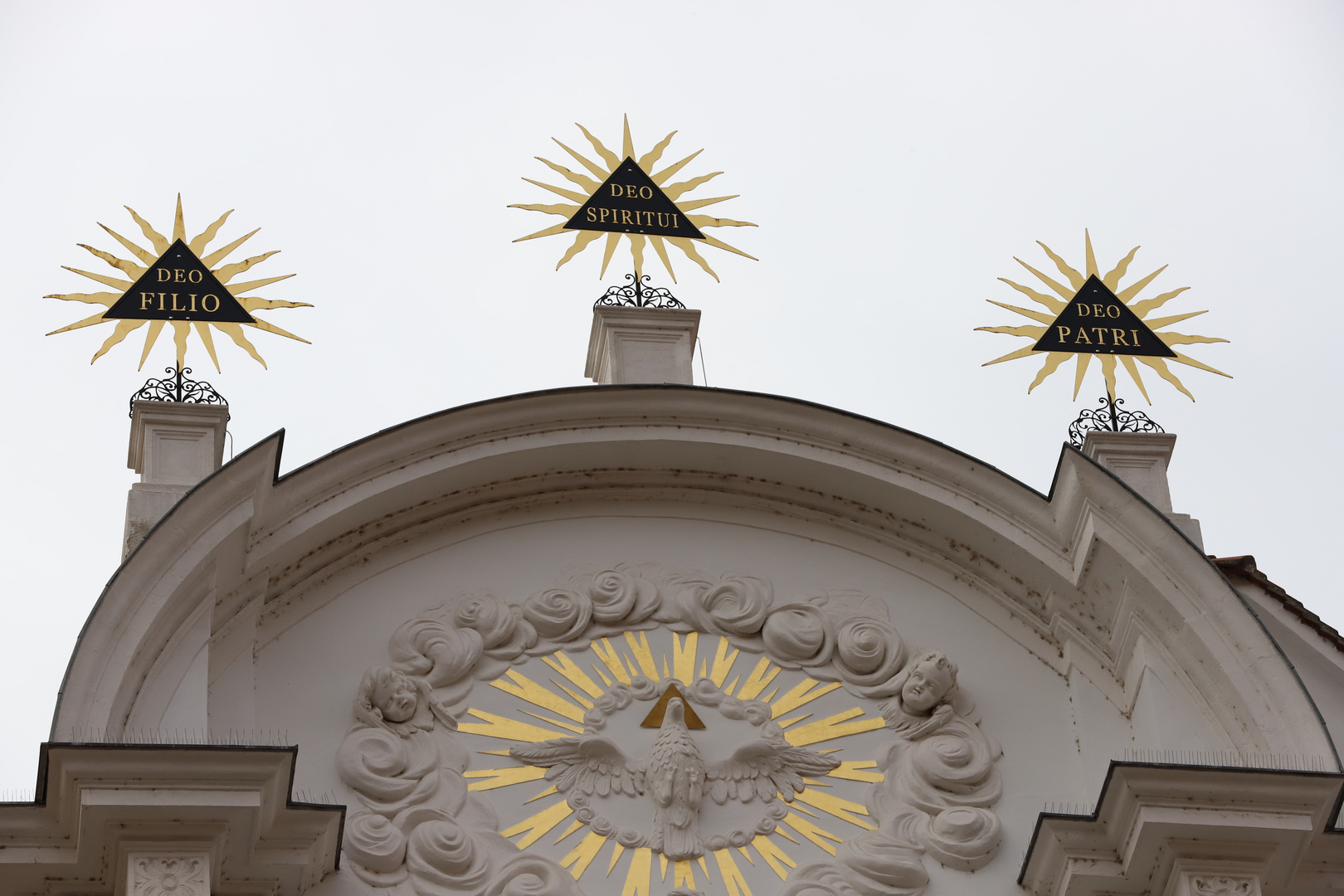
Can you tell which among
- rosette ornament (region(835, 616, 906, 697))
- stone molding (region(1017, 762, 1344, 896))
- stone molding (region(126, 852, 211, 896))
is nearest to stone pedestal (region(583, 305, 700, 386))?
rosette ornament (region(835, 616, 906, 697))

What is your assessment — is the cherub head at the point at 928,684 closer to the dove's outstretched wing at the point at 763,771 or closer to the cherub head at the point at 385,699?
the dove's outstretched wing at the point at 763,771

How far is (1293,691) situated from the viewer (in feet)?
38.3

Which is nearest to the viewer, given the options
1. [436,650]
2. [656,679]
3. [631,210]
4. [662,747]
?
[662,747]

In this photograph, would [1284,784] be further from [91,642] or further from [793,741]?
[91,642]

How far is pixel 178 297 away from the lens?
12.9 metres

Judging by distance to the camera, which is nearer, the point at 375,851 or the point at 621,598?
the point at 375,851

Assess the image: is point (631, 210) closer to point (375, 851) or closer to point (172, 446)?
point (172, 446)

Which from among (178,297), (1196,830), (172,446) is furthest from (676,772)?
(178,297)

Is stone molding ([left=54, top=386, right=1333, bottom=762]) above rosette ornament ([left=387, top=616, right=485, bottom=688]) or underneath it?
above

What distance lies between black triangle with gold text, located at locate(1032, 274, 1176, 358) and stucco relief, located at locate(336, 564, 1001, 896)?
2.07 meters

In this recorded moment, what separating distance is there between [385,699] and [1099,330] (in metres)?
4.63

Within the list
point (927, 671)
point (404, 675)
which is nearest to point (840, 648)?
point (927, 671)

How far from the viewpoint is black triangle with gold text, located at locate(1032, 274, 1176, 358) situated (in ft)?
44.7

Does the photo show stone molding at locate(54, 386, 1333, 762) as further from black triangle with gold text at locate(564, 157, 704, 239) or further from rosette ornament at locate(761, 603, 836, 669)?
black triangle with gold text at locate(564, 157, 704, 239)
